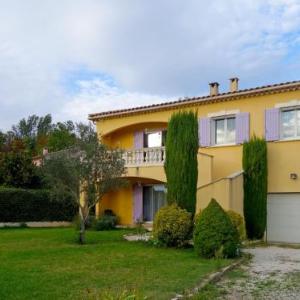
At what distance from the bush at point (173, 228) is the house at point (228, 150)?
10.3ft

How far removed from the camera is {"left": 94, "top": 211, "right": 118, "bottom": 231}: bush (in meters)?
22.9

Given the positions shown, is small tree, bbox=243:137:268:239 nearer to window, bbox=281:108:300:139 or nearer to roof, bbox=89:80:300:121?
window, bbox=281:108:300:139

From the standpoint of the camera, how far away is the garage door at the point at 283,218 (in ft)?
64.3

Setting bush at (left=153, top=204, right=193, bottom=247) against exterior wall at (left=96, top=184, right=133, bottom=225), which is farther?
exterior wall at (left=96, top=184, right=133, bottom=225)

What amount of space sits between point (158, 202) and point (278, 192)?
678 centimetres

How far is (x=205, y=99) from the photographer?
2186 centimetres

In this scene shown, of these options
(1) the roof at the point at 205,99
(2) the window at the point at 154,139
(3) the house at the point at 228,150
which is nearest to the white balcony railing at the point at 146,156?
(3) the house at the point at 228,150

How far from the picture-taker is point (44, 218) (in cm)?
2552

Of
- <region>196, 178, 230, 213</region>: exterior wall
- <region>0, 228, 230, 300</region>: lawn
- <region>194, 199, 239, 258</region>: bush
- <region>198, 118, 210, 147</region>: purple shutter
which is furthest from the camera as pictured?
<region>198, 118, 210, 147</region>: purple shutter

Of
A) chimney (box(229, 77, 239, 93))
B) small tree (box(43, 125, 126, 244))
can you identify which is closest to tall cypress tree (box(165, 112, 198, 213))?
small tree (box(43, 125, 126, 244))

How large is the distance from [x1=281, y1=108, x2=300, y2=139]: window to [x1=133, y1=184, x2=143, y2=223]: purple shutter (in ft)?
27.0

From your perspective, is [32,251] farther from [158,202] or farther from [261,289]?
[158,202]

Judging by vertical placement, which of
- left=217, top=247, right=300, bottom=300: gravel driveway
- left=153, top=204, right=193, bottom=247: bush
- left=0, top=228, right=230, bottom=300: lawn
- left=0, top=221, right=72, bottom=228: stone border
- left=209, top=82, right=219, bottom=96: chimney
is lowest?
left=0, top=221, right=72, bottom=228: stone border

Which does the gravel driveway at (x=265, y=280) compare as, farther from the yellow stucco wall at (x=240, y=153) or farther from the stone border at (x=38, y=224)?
the stone border at (x=38, y=224)
